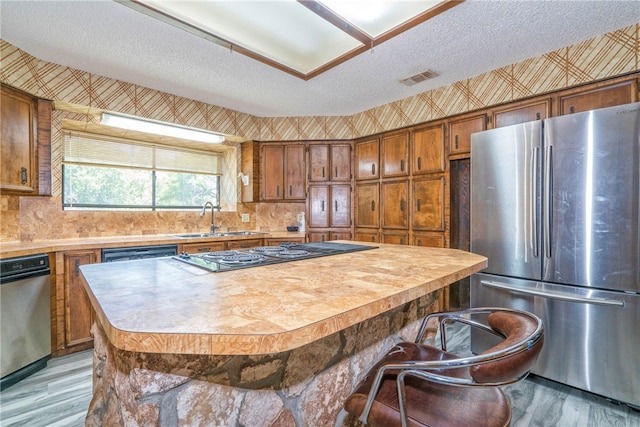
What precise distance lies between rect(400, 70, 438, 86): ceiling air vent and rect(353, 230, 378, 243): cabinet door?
6.09 ft

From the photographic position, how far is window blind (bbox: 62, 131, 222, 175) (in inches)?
134

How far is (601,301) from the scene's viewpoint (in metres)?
1.95

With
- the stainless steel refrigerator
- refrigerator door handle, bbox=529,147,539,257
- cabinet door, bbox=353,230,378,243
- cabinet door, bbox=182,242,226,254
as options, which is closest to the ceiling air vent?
the stainless steel refrigerator

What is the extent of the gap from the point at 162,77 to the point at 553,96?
11.9ft

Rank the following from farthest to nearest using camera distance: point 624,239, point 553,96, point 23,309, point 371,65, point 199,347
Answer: point 371,65 → point 553,96 → point 23,309 → point 624,239 → point 199,347

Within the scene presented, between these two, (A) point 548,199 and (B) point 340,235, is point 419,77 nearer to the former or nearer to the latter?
(A) point 548,199

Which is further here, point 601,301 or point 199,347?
point 601,301

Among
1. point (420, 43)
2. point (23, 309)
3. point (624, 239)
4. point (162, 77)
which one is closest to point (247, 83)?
point (162, 77)

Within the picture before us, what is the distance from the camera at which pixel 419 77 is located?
3.09 metres

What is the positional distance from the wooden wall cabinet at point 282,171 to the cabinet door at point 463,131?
2.02 meters

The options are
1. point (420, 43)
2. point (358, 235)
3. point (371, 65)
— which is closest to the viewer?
point (420, 43)

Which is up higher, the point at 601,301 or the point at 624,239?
the point at 624,239

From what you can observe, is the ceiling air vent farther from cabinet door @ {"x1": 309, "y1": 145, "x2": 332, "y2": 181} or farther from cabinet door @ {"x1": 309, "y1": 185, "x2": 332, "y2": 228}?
cabinet door @ {"x1": 309, "y1": 185, "x2": 332, "y2": 228}

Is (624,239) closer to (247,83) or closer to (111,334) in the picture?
(111,334)
